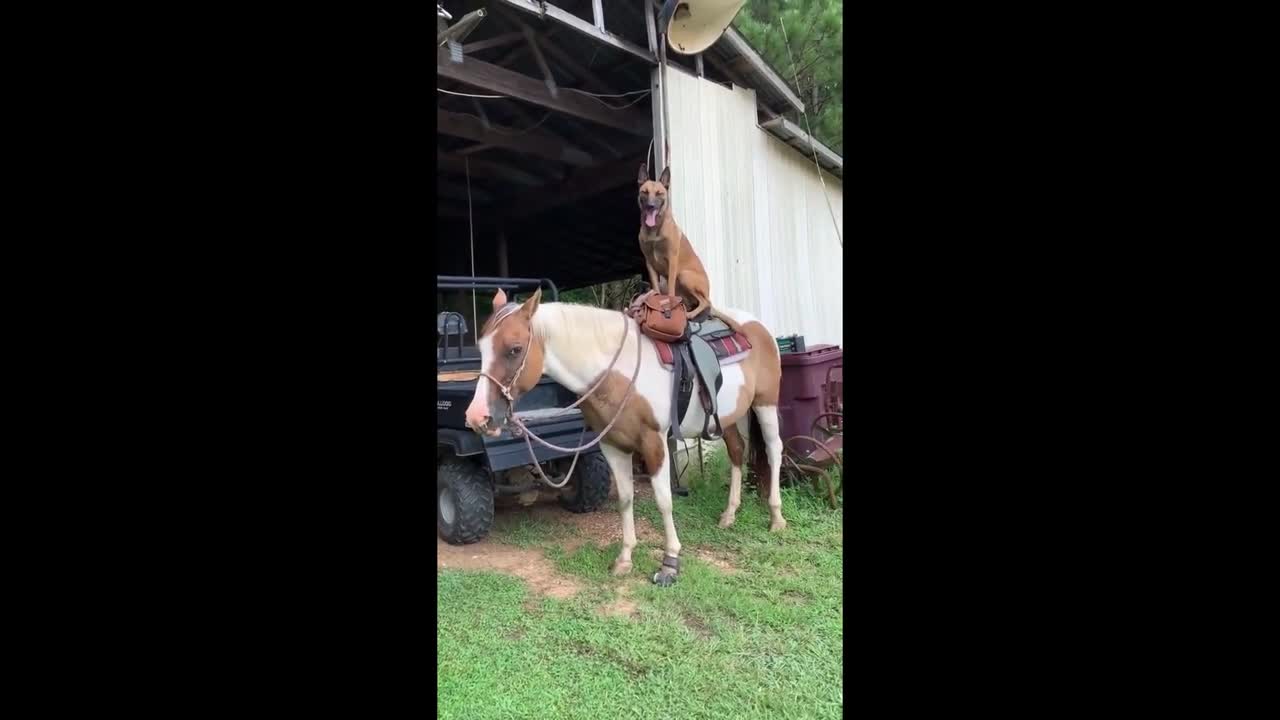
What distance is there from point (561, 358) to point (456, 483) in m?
1.41

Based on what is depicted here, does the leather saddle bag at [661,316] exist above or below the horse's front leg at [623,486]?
above

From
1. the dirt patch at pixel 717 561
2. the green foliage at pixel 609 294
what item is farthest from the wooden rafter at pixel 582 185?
the green foliage at pixel 609 294

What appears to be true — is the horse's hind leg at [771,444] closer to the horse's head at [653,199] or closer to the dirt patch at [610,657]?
the horse's head at [653,199]

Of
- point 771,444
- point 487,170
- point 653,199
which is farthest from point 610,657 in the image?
point 487,170

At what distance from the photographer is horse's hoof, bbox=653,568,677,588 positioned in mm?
3342

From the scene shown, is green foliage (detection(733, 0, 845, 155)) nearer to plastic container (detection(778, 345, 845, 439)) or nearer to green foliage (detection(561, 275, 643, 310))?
plastic container (detection(778, 345, 845, 439))

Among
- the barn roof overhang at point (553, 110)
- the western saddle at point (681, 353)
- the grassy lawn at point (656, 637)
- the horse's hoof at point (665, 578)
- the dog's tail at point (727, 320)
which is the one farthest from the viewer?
the barn roof overhang at point (553, 110)

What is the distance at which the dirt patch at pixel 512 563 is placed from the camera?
3.43m

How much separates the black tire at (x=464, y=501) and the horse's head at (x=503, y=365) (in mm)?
1235

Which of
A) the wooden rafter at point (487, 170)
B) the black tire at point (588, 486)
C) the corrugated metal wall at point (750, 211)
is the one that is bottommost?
the black tire at point (588, 486)

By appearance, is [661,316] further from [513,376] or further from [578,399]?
[513,376]

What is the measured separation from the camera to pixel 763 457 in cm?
473

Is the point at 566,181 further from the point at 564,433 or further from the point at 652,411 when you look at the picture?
the point at 652,411

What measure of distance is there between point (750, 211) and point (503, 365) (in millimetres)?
4352
